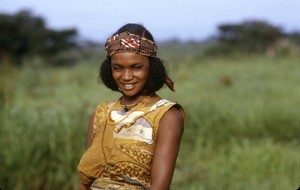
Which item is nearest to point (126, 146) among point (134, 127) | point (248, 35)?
point (134, 127)

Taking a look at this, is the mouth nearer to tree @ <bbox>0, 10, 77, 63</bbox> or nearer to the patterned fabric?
the patterned fabric

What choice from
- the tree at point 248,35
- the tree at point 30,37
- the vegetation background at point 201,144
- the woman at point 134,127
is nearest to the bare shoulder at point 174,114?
the woman at point 134,127

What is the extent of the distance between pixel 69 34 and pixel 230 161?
79.2 feet

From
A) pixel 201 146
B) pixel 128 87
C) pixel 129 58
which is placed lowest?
pixel 201 146

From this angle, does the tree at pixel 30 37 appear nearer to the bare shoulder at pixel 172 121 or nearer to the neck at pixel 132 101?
the neck at pixel 132 101

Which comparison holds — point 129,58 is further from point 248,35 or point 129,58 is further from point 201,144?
point 248,35

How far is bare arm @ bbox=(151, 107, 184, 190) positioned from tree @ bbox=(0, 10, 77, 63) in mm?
19639

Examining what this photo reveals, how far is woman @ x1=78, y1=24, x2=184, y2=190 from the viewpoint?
1827 mm

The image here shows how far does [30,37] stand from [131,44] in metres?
23.3

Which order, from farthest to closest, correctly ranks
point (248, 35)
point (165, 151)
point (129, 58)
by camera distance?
point (248, 35)
point (129, 58)
point (165, 151)

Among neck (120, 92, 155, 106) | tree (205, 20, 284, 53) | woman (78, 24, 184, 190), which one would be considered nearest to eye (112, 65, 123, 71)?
woman (78, 24, 184, 190)

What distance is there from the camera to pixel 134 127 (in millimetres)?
1869

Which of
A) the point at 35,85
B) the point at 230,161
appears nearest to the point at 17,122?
the point at 230,161

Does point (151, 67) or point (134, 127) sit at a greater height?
point (151, 67)
